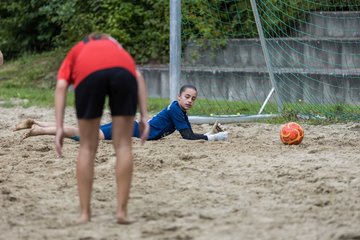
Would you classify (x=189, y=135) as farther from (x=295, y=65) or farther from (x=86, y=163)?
(x=295, y=65)

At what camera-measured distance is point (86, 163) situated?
6148 millimetres

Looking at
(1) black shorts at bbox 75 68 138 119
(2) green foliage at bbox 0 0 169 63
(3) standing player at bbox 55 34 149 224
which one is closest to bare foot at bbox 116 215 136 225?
(3) standing player at bbox 55 34 149 224

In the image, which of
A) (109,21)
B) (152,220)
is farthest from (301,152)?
(109,21)

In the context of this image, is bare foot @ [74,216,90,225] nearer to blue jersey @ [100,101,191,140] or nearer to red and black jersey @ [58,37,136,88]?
red and black jersey @ [58,37,136,88]

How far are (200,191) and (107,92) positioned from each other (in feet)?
4.96

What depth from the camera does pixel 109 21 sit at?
18.2 meters

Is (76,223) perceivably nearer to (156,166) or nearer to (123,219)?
(123,219)

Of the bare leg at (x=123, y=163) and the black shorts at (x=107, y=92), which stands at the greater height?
the black shorts at (x=107, y=92)

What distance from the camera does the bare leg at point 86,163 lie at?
6141 mm

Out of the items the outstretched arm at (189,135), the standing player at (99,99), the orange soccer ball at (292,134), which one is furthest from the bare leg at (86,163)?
the outstretched arm at (189,135)

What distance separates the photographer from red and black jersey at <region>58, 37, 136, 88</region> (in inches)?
238

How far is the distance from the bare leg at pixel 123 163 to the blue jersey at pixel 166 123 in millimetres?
4039

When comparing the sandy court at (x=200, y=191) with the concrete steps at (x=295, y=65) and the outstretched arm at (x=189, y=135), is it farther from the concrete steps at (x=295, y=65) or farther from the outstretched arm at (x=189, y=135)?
the concrete steps at (x=295, y=65)

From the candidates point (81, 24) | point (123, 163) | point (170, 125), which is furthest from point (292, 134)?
point (81, 24)
